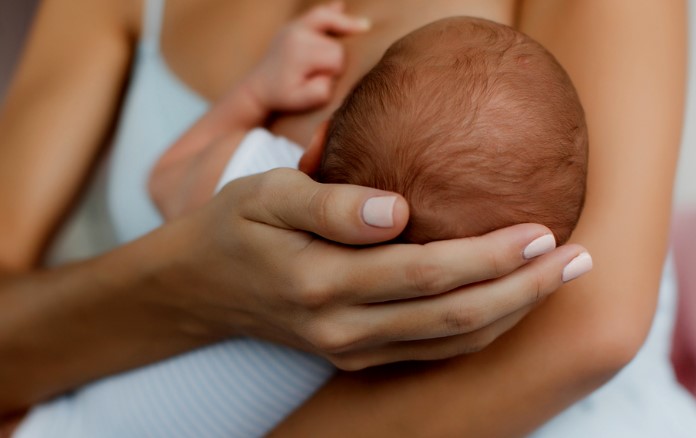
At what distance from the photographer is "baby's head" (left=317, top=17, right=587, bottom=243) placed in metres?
0.57

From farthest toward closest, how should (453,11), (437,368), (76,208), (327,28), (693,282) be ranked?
(76,208) → (693,282) → (327,28) → (453,11) → (437,368)

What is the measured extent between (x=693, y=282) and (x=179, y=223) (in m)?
0.85

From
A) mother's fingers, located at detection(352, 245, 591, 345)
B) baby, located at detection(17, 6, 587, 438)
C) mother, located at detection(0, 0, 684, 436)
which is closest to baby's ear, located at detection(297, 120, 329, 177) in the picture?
baby, located at detection(17, 6, 587, 438)

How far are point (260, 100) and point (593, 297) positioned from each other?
551mm

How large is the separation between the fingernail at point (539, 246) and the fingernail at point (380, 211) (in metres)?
0.11

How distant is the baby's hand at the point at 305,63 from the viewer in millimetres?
902

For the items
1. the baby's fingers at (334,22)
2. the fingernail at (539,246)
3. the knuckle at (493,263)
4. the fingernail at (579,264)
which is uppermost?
the baby's fingers at (334,22)

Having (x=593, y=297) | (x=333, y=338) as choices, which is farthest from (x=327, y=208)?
(x=593, y=297)

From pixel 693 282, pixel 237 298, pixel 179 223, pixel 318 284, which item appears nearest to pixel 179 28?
pixel 179 223

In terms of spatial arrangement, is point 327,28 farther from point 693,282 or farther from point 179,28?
point 693,282

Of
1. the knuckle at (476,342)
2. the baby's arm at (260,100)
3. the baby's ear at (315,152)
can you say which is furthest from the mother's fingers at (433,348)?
the baby's arm at (260,100)

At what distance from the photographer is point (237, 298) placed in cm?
68

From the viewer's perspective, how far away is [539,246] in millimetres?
511

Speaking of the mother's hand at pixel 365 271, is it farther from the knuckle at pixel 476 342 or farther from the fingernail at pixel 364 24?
the fingernail at pixel 364 24
